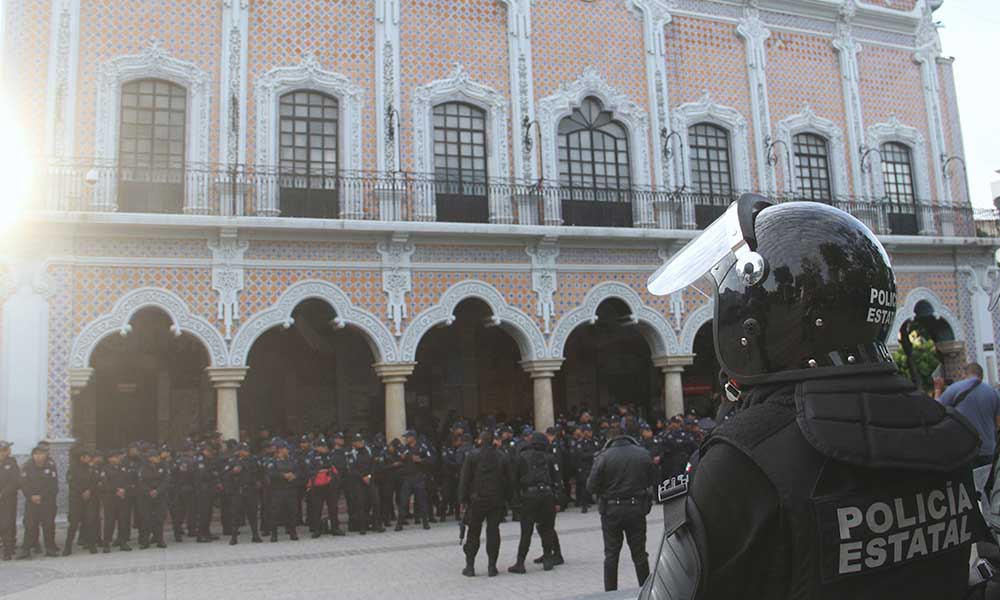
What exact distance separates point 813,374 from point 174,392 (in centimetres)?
1988

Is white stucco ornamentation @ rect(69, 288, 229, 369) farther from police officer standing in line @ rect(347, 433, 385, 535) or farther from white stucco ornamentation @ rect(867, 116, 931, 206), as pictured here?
white stucco ornamentation @ rect(867, 116, 931, 206)

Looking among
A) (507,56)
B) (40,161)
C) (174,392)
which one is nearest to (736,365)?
(40,161)

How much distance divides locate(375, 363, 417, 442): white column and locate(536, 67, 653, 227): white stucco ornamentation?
5553 mm

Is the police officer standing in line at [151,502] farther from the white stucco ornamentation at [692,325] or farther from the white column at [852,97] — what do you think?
the white column at [852,97]

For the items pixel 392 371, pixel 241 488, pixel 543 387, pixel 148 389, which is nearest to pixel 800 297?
pixel 241 488

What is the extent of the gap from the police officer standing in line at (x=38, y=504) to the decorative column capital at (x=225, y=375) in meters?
3.60

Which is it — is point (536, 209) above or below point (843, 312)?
above

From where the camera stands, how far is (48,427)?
15070 mm

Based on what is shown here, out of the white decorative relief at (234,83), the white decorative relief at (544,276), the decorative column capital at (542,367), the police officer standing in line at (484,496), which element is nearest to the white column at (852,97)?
the white decorative relief at (544,276)

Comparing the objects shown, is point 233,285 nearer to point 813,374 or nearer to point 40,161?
point 40,161

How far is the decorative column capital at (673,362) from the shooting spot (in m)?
19.4

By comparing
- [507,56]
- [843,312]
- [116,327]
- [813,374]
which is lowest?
[813,374]

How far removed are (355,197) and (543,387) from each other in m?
5.78

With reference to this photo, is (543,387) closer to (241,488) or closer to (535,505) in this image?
(241,488)
